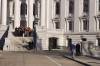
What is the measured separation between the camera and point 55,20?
88.8 meters

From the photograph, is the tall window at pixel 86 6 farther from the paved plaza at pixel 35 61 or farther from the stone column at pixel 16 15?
the paved plaza at pixel 35 61

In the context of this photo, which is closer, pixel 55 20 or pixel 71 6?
pixel 71 6

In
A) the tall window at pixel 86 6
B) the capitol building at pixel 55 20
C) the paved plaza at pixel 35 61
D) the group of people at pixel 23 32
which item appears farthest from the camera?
the tall window at pixel 86 6

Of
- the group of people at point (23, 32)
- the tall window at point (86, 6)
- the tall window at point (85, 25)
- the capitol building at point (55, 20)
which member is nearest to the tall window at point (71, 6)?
the capitol building at point (55, 20)

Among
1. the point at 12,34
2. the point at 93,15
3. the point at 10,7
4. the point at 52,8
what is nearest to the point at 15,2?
the point at 10,7

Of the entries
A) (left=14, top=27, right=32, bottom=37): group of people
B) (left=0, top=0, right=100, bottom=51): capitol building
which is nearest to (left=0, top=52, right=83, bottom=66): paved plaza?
(left=0, top=0, right=100, bottom=51): capitol building

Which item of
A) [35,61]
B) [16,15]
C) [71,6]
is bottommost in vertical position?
[35,61]

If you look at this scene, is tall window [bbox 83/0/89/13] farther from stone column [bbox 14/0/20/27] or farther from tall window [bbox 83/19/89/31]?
stone column [bbox 14/0/20/27]

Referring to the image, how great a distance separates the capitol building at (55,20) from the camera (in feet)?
257

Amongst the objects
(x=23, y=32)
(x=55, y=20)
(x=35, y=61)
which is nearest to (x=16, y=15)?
(x=55, y=20)

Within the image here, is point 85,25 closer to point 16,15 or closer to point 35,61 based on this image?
point 16,15

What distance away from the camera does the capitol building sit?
257 ft

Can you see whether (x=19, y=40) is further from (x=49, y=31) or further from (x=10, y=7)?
(x=10, y=7)

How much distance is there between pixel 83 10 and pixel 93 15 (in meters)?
4.00
